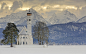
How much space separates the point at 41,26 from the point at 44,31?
3092mm

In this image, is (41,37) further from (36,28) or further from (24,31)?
(24,31)

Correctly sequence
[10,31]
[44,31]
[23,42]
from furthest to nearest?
[23,42] < [44,31] < [10,31]

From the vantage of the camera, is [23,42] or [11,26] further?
[23,42]

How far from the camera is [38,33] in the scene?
9656 centimetres

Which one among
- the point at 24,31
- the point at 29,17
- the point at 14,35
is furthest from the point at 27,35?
the point at 14,35

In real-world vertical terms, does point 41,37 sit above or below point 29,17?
below

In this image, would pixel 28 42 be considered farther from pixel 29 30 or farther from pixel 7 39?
pixel 7 39

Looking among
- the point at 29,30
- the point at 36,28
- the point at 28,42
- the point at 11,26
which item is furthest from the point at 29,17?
the point at 11,26

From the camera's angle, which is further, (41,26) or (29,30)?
(29,30)

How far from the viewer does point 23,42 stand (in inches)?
4486

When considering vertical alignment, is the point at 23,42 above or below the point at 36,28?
below

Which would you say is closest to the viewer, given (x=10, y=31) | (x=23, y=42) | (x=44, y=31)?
(x=10, y=31)

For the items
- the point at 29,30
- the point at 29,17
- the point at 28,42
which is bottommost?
the point at 28,42

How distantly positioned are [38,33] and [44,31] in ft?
10.2
